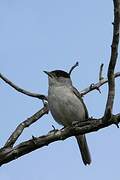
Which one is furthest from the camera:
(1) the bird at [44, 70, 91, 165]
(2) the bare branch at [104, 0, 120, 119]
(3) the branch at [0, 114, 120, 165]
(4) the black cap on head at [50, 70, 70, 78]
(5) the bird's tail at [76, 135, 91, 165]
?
(4) the black cap on head at [50, 70, 70, 78]

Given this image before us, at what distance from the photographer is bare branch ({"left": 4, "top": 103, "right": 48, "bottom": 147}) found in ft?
19.1

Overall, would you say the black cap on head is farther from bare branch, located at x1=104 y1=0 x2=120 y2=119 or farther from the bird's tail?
bare branch, located at x1=104 y1=0 x2=120 y2=119

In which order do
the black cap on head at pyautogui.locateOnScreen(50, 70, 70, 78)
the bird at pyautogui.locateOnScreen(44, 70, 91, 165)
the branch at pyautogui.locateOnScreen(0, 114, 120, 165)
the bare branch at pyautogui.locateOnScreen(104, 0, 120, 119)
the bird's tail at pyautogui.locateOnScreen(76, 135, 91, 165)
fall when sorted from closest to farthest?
the bare branch at pyautogui.locateOnScreen(104, 0, 120, 119) → the branch at pyautogui.locateOnScreen(0, 114, 120, 165) → the bird at pyautogui.locateOnScreen(44, 70, 91, 165) → the bird's tail at pyautogui.locateOnScreen(76, 135, 91, 165) → the black cap on head at pyautogui.locateOnScreen(50, 70, 70, 78)

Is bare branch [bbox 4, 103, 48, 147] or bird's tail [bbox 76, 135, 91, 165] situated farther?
bird's tail [bbox 76, 135, 91, 165]

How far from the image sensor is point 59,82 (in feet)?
29.8

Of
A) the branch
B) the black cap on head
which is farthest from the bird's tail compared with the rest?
the branch

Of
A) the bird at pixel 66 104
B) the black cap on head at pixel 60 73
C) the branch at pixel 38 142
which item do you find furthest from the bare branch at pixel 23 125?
the black cap on head at pixel 60 73

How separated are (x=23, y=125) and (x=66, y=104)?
7.13ft

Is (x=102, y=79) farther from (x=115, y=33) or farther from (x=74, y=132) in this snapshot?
(x=115, y=33)

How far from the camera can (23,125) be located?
644 centimetres

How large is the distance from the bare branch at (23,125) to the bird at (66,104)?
0.89 m

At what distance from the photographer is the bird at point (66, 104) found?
8.49 m

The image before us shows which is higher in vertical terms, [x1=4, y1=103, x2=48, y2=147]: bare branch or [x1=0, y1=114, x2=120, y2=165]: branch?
[x1=0, y1=114, x2=120, y2=165]: branch

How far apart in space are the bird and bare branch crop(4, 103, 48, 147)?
0.89 meters
